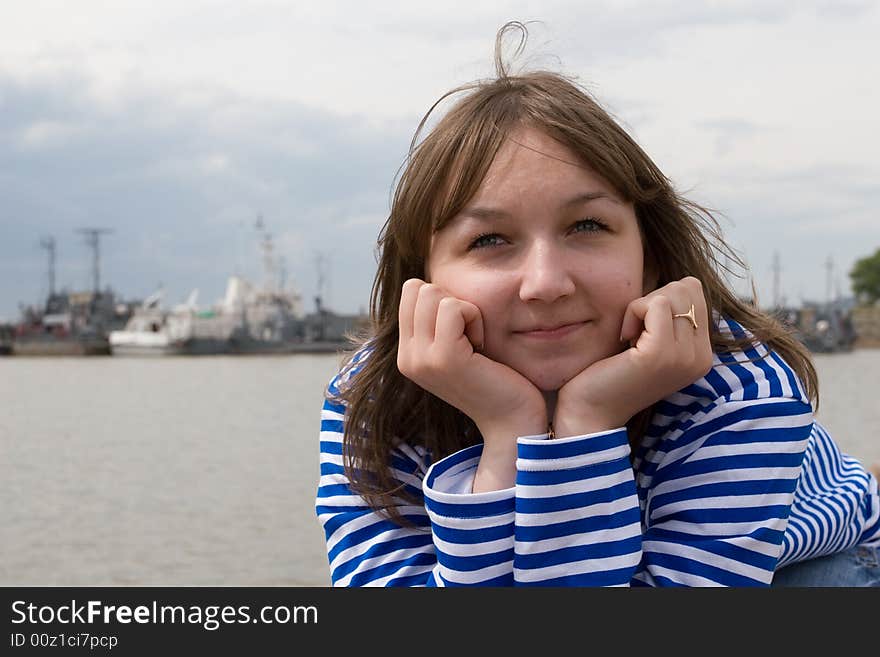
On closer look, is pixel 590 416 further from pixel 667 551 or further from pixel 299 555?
pixel 299 555

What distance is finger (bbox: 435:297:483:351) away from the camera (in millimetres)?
1617

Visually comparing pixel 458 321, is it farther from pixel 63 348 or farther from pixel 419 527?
pixel 63 348

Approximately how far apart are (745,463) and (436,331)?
22.0 inches

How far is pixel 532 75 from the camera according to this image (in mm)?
1840

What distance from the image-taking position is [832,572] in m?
1.98

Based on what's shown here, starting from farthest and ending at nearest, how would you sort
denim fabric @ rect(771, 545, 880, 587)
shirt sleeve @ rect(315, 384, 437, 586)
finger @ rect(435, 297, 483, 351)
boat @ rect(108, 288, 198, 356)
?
boat @ rect(108, 288, 198, 356) → denim fabric @ rect(771, 545, 880, 587) → shirt sleeve @ rect(315, 384, 437, 586) → finger @ rect(435, 297, 483, 351)

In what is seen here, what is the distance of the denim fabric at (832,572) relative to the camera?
195cm

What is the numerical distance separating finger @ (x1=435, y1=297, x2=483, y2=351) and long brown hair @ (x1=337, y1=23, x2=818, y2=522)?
0.57 feet

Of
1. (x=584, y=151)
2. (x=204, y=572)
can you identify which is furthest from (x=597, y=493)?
(x=204, y=572)

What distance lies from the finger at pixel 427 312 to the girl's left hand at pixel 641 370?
0.25 m

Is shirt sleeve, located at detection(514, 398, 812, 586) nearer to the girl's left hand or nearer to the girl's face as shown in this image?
the girl's left hand

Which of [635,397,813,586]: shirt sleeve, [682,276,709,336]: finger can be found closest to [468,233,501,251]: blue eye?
[682,276,709,336]: finger

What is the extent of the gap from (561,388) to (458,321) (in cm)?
22

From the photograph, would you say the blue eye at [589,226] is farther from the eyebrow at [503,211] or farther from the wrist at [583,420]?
the wrist at [583,420]
